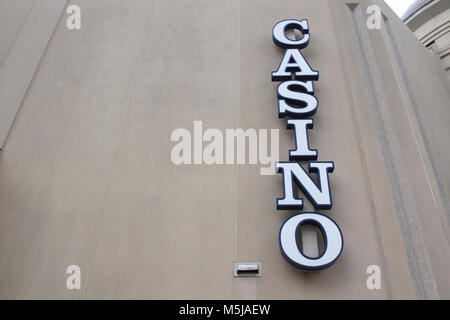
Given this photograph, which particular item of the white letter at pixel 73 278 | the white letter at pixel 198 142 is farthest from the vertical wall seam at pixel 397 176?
the white letter at pixel 73 278

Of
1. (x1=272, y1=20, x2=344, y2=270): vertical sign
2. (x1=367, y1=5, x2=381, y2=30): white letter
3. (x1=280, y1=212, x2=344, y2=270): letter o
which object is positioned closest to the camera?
(x1=280, y1=212, x2=344, y2=270): letter o

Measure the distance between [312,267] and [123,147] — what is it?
14.6 ft

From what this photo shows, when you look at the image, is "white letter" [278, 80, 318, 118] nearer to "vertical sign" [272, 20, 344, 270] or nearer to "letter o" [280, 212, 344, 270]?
"vertical sign" [272, 20, 344, 270]

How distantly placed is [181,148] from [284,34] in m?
3.87

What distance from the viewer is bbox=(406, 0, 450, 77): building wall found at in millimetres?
15183

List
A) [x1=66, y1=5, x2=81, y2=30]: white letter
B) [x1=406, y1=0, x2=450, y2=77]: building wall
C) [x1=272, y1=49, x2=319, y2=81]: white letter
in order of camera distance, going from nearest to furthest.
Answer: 1. [x1=272, y1=49, x2=319, y2=81]: white letter
2. [x1=66, y1=5, x2=81, y2=30]: white letter
3. [x1=406, y1=0, x2=450, y2=77]: building wall

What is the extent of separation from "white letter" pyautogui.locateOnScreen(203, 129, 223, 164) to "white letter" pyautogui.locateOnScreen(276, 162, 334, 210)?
129cm

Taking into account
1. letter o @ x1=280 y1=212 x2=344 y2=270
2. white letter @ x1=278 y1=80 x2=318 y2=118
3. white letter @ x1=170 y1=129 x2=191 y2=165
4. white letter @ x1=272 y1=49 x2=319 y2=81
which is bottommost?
letter o @ x1=280 y1=212 x2=344 y2=270

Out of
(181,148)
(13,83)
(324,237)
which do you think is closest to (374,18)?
(181,148)

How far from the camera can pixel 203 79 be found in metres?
8.60

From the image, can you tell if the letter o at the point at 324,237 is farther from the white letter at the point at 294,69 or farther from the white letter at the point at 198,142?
the white letter at the point at 294,69

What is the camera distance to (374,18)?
9.84 metres

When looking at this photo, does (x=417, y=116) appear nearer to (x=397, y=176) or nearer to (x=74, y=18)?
(x=397, y=176)

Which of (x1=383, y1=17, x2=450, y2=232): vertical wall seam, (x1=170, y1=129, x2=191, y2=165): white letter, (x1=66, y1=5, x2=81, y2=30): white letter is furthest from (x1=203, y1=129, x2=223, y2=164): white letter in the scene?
(x1=66, y1=5, x2=81, y2=30): white letter
